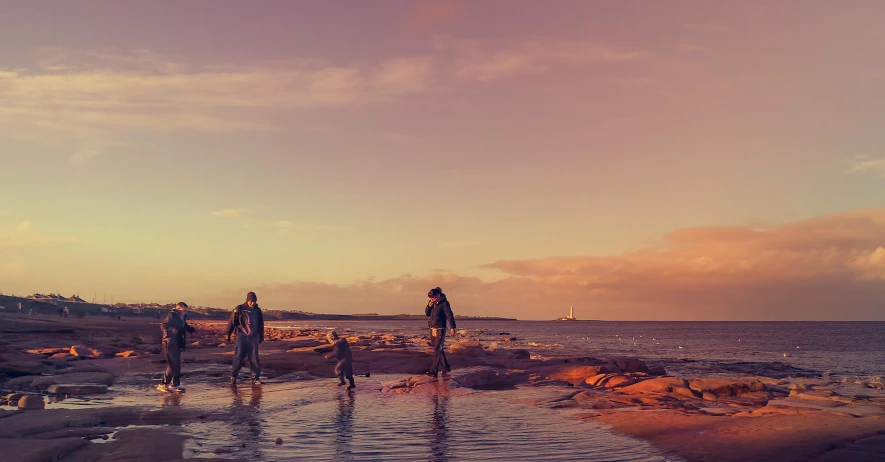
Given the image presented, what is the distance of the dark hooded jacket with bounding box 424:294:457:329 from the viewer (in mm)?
19219

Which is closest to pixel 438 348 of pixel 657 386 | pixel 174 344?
pixel 657 386

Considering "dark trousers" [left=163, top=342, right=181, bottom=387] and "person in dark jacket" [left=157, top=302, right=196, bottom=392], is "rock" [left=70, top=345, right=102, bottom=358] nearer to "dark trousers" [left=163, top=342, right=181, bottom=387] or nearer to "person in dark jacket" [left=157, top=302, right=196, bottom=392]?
"person in dark jacket" [left=157, top=302, right=196, bottom=392]

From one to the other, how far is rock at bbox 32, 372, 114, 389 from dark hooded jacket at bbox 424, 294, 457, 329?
9.43m

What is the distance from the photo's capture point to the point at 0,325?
42281 mm

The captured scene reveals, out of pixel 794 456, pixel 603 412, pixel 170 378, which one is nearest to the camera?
pixel 794 456

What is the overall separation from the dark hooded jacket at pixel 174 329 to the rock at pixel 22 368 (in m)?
5.38

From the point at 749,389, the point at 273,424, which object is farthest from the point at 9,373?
the point at 749,389

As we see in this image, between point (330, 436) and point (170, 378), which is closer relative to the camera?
point (330, 436)

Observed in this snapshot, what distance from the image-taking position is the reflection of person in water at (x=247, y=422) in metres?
9.22

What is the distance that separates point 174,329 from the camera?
1683 centimetres

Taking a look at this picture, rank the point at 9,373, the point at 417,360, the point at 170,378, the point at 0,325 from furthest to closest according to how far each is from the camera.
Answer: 1. the point at 0,325
2. the point at 417,360
3. the point at 9,373
4. the point at 170,378

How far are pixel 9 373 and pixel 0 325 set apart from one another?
30113mm

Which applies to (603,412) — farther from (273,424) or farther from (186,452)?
(186,452)

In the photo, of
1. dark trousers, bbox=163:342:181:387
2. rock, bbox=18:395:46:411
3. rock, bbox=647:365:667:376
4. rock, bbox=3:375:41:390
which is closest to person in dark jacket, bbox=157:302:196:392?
dark trousers, bbox=163:342:181:387
